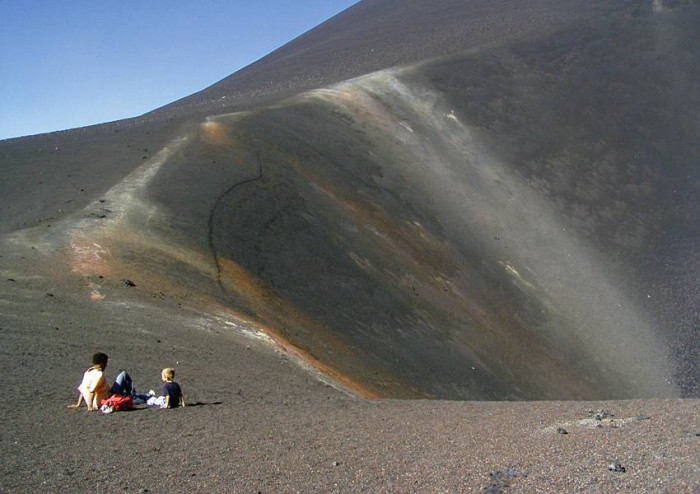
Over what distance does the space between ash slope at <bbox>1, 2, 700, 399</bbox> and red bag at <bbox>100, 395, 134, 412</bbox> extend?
21.9 ft

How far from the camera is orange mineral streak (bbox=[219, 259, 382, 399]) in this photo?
1809cm

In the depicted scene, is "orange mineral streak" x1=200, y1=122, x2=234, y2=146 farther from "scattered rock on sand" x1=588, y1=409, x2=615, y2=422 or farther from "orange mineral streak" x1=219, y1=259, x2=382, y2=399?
"scattered rock on sand" x1=588, y1=409, x2=615, y2=422

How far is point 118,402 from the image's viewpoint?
11781 millimetres

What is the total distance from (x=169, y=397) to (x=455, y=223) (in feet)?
79.6

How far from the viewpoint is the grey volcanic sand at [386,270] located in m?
10.1

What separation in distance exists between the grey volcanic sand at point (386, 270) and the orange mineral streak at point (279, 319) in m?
0.10

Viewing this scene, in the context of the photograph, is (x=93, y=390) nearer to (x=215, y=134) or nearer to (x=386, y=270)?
(x=386, y=270)

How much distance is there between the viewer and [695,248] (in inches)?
1586

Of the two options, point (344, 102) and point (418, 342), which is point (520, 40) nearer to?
point (344, 102)

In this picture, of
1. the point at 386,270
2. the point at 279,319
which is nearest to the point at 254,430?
the point at 279,319

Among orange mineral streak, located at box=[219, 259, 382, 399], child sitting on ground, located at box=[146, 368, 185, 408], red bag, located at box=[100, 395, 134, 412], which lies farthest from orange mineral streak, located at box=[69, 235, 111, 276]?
red bag, located at box=[100, 395, 134, 412]

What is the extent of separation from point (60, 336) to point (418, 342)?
444 inches

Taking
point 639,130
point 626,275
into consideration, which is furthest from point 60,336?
point 639,130

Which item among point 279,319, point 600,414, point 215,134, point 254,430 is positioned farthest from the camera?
point 215,134
